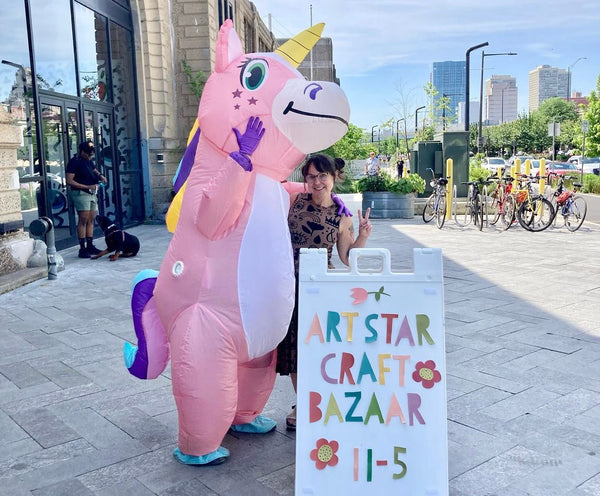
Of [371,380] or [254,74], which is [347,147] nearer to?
[254,74]

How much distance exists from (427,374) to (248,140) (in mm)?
1383

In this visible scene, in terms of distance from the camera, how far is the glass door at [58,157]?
10.3 metres

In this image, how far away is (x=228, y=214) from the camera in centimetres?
306

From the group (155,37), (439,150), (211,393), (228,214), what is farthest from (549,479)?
(439,150)

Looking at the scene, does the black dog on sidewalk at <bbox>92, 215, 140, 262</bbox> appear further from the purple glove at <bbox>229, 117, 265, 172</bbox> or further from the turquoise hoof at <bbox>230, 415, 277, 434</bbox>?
the purple glove at <bbox>229, 117, 265, 172</bbox>

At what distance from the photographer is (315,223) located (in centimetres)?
355

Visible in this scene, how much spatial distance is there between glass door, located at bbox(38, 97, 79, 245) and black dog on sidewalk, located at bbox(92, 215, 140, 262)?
3.74ft

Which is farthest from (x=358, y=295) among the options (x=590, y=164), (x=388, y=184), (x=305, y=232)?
(x=590, y=164)

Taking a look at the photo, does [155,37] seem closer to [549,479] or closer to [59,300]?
[59,300]

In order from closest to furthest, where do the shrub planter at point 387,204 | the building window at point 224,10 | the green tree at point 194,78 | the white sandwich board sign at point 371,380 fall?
the white sandwich board sign at point 371,380 < the green tree at point 194,78 < the shrub planter at point 387,204 < the building window at point 224,10

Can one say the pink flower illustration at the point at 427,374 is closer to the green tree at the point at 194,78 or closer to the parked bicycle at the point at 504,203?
the parked bicycle at the point at 504,203

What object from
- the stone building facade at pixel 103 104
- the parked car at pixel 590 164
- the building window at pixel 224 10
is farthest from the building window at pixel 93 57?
the parked car at pixel 590 164

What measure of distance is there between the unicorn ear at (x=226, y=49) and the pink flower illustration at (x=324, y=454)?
6.47 feet

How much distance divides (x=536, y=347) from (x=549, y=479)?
224 cm
